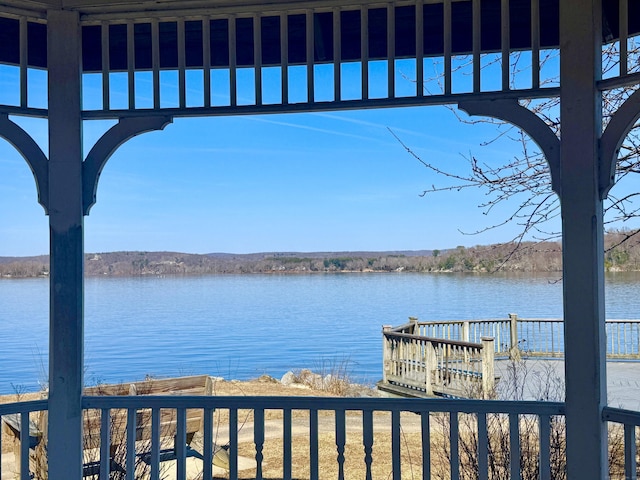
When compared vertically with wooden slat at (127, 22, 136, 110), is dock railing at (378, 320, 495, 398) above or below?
below

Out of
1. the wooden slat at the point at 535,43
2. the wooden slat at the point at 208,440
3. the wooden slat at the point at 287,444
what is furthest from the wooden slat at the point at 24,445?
the wooden slat at the point at 535,43

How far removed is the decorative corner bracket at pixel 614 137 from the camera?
2461mm

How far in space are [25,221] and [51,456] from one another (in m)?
39.9

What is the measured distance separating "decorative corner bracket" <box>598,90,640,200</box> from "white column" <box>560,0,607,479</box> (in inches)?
1.1

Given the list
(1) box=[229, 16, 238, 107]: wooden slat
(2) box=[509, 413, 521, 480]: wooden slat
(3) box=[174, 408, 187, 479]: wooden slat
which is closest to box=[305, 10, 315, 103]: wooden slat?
(1) box=[229, 16, 238, 107]: wooden slat

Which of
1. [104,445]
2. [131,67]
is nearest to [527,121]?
[131,67]

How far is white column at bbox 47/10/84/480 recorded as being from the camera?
2832mm

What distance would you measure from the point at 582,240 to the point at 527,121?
0.54 meters

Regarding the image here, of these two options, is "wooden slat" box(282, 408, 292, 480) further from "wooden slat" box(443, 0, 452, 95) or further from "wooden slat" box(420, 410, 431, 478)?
"wooden slat" box(443, 0, 452, 95)

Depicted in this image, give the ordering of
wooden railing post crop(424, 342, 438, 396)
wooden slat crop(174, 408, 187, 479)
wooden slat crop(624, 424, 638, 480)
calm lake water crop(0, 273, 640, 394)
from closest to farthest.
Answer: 1. wooden slat crop(624, 424, 638, 480)
2. wooden slat crop(174, 408, 187, 479)
3. wooden railing post crop(424, 342, 438, 396)
4. calm lake water crop(0, 273, 640, 394)

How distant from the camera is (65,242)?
2.89 metres

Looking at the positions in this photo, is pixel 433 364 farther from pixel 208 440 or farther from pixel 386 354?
pixel 208 440

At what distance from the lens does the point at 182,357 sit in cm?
2284

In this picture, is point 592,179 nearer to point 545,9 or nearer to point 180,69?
point 545,9
